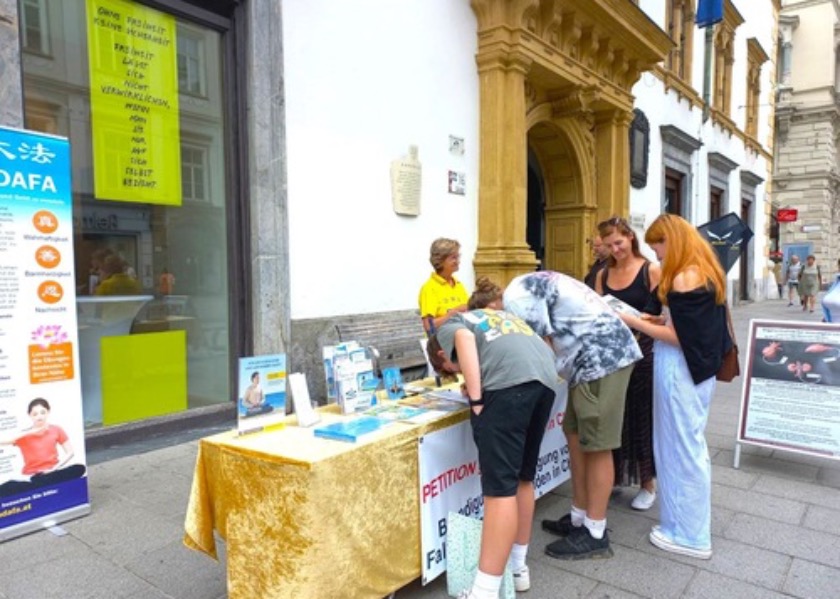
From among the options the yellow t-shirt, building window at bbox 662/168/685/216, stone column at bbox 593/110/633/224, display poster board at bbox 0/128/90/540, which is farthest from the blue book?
building window at bbox 662/168/685/216

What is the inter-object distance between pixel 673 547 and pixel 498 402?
4.64 feet

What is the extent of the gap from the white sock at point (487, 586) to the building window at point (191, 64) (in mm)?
4368

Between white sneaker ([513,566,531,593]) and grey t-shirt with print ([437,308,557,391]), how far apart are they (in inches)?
32.9

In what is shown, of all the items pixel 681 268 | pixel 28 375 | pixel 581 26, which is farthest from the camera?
pixel 581 26

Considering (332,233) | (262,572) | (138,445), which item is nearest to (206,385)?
(138,445)

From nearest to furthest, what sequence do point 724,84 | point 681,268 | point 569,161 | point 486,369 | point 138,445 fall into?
point 486,369
point 681,268
point 138,445
point 569,161
point 724,84

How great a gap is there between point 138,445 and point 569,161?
7.70m

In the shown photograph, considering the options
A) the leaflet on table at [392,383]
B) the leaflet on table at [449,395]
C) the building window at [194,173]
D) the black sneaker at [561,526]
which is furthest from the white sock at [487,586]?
the building window at [194,173]

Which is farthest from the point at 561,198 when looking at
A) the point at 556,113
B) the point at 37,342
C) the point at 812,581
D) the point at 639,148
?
the point at 37,342

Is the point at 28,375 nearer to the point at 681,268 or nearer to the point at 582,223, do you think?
the point at 681,268

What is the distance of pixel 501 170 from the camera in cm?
696

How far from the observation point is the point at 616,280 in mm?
3389

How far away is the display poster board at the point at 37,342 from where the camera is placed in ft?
9.32

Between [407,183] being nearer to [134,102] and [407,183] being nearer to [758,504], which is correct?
[134,102]
